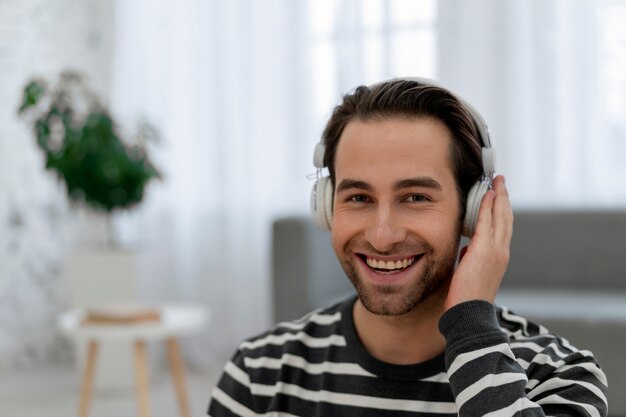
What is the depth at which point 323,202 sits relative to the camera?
1.11 metres

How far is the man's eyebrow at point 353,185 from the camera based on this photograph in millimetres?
984

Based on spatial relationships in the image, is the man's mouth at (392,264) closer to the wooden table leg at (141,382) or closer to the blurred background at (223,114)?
the wooden table leg at (141,382)

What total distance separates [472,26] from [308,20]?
730 mm

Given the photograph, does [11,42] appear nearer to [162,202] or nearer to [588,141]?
[162,202]

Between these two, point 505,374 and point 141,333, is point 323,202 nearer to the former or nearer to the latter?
point 505,374

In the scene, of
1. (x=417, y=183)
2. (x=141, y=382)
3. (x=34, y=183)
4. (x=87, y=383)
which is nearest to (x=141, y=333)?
(x=141, y=382)

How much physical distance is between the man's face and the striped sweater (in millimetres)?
84

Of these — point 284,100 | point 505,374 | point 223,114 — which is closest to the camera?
point 505,374

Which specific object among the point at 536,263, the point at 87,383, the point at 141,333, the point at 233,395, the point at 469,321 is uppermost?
the point at 469,321

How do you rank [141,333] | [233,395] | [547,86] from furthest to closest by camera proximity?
[547,86] < [141,333] < [233,395]

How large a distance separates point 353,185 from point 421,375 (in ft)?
0.81

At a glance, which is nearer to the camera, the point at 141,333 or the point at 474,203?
the point at 474,203

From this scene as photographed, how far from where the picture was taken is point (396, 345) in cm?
101

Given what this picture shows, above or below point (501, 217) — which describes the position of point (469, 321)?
below
